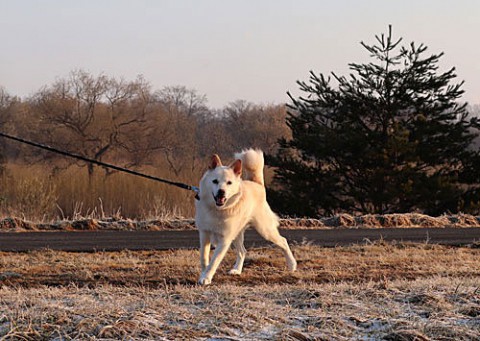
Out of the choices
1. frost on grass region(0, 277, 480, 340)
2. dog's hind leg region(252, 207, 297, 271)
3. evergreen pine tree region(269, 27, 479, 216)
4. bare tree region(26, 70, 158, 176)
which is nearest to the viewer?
frost on grass region(0, 277, 480, 340)

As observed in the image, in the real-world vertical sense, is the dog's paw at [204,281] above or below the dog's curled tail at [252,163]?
below

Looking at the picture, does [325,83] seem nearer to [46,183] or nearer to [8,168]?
[46,183]

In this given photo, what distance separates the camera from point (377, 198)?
21.3 meters

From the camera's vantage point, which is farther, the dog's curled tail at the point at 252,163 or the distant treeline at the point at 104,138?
the distant treeline at the point at 104,138

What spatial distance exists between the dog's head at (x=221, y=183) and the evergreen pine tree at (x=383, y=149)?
527 inches

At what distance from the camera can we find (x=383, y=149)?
69.4ft

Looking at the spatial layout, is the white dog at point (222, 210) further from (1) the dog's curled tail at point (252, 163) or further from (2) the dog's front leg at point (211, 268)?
(1) the dog's curled tail at point (252, 163)

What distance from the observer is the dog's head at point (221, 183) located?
7805 mm

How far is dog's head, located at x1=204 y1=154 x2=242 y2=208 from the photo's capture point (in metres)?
7.80

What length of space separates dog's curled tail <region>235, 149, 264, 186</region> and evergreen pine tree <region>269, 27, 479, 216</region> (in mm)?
12261

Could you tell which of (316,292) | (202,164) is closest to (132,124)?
(202,164)

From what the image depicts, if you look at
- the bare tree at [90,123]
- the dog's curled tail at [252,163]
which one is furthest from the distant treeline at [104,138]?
the dog's curled tail at [252,163]

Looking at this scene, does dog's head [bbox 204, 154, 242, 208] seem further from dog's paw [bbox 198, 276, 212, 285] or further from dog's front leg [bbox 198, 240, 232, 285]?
dog's paw [bbox 198, 276, 212, 285]

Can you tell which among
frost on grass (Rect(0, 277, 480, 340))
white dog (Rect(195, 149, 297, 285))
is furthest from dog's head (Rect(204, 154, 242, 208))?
frost on grass (Rect(0, 277, 480, 340))
